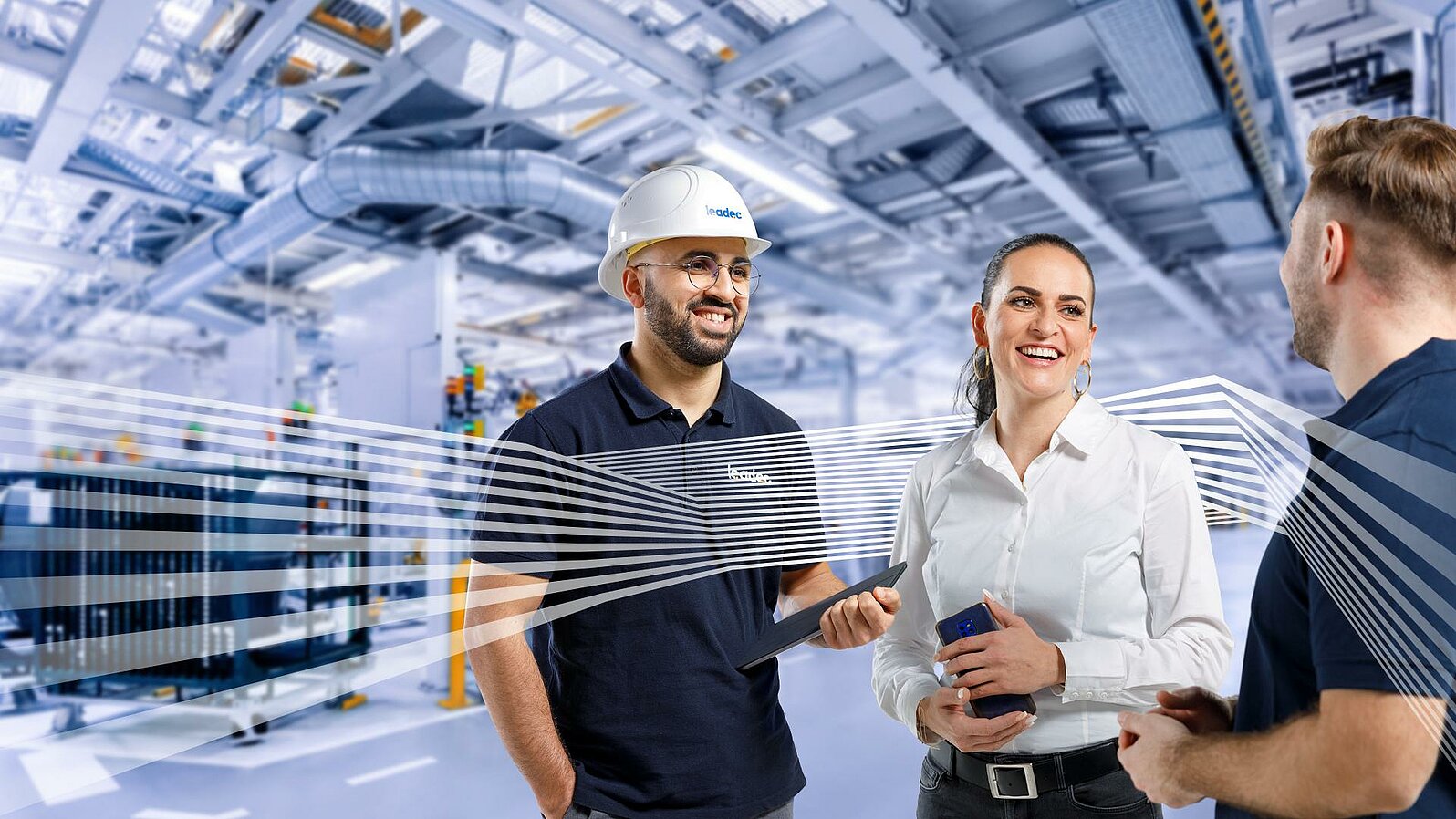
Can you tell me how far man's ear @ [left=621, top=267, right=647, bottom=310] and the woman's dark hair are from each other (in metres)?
0.69

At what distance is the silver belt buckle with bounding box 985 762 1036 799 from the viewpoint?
54.6 inches

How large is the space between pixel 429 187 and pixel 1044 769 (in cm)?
508

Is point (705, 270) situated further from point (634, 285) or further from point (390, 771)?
point (390, 771)

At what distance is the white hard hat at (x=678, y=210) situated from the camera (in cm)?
163

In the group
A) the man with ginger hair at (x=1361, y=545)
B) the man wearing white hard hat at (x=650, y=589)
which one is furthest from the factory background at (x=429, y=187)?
the man with ginger hair at (x=1361, y=545)

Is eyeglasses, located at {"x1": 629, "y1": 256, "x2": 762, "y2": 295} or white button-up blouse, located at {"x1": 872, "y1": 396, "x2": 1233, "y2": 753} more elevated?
eyeglasses, located at {"x1": 629, "y1": 256, "x2": 762, "y2": 295}

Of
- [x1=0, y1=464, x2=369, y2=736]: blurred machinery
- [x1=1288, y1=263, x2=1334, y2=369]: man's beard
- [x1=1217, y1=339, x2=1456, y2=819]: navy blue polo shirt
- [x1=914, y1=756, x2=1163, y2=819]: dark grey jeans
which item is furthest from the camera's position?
[x1=0, y1=464, x2=369, y2=736]: blurred machinery

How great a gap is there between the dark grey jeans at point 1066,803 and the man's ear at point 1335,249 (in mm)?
848

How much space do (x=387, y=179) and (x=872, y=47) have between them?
123 inches

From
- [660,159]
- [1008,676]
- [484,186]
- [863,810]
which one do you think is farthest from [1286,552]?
[660,159]

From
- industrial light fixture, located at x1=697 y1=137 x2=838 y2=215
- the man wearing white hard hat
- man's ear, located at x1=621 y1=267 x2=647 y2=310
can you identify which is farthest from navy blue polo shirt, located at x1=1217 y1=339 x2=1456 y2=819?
industrial light fixture, located at x1=697 y1=137 x2=838 y2=215

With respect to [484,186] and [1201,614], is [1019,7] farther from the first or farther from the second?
[1201,614]

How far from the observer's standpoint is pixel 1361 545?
919 millimetres

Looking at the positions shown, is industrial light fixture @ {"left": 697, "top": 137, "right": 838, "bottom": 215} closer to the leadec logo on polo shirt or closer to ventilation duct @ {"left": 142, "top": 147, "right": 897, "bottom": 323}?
ventilation duct @ {"left": 142, "top": 147, "right": 897, "bottom": 323}
